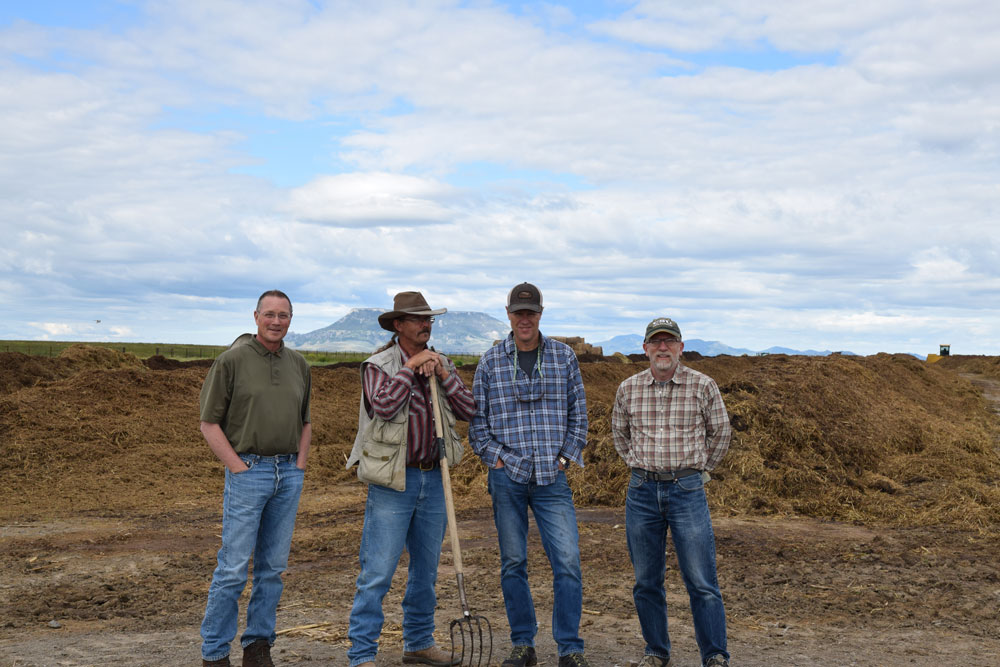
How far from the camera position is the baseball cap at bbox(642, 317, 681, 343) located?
5.05 m

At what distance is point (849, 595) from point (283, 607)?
5.03 m

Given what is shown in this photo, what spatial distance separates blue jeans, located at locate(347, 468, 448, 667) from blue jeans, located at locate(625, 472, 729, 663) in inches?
47.5

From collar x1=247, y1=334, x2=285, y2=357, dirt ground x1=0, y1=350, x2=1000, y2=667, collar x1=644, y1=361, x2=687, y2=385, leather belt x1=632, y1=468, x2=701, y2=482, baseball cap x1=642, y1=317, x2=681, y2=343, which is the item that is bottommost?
dirt ground x1=0, y1=350, x2=1000, y2=667

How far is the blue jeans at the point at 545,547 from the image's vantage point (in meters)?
5.16

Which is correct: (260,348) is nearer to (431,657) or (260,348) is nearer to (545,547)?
(545,547)

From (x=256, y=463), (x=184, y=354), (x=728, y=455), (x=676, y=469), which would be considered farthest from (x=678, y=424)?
(x=184, y=354)

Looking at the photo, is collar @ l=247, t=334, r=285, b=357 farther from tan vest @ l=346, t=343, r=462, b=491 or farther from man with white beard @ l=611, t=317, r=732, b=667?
man with white beard @ l=611, t=317, r=732, b=667

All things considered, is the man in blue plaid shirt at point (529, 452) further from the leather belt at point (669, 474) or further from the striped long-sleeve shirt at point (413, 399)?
the leather belt at point (669, 474)

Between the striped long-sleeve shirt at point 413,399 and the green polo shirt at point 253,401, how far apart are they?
1.60 feet

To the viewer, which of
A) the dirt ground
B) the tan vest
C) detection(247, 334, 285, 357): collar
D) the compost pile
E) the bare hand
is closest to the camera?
the tan vest

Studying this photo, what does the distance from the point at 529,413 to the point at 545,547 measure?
0.81 metres

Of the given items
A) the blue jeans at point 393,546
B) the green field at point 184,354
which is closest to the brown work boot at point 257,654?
the blue jeans at point 393,546

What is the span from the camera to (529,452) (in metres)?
5.16

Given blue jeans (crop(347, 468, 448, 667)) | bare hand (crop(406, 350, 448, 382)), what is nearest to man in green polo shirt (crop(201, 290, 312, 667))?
blue jeans (crop(347, 468, 448, 667))
